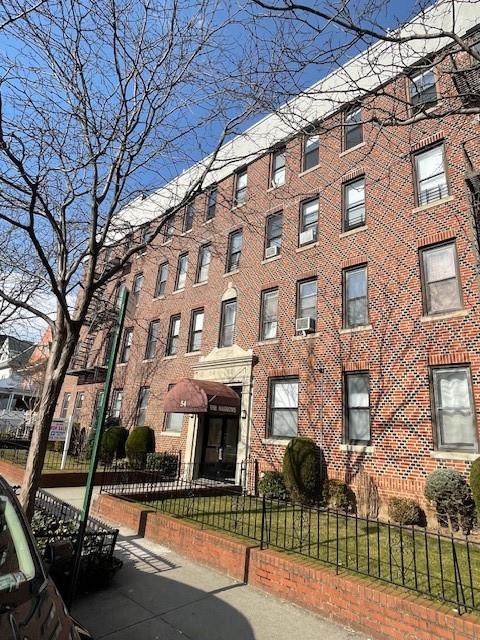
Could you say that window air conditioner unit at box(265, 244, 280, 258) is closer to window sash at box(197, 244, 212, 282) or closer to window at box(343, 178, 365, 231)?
window at box(343, 178, 365, 231)

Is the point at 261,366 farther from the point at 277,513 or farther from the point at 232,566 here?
the point at 232,566

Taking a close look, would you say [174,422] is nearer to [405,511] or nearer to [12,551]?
[405,511]

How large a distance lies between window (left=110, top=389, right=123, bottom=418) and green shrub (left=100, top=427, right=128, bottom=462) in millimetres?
2261

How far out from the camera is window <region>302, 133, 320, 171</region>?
15.7 metres

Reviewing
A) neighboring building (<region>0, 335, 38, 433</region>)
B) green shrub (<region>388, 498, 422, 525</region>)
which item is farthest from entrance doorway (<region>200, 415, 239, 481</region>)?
neighboring building (<region>0, 335, 38, 433</region>)

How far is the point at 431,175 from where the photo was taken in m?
11.9

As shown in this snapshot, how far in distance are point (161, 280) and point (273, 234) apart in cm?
793

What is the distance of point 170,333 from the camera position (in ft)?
63.5

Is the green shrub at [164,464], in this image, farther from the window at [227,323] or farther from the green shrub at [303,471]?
the green shrub at [303,471]

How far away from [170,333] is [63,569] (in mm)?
14287

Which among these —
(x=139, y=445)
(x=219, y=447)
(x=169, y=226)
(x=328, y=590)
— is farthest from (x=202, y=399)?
(x=328, y=590)

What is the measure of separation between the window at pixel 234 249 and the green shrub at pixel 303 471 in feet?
26.9

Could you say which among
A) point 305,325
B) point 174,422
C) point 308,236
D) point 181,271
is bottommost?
point 174,422

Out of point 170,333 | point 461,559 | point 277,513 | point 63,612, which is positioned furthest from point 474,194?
point 170,333
